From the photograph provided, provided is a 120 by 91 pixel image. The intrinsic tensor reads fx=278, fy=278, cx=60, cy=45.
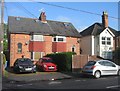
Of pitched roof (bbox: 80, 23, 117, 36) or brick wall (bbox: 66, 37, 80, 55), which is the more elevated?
pitched roof (bbox: 80, 23, 117, 36)

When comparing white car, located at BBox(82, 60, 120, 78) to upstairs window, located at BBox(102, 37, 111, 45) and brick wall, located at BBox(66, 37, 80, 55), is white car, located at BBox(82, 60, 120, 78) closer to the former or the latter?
brick wall, located at BBox(66, 37, 80, 55)

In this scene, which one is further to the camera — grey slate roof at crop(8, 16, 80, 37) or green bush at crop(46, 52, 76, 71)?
grey slate roof at crop(8, 16, 80, 37)

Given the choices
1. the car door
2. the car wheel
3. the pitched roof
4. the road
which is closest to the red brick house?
the pitched roof

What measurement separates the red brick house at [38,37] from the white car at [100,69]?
716 inches

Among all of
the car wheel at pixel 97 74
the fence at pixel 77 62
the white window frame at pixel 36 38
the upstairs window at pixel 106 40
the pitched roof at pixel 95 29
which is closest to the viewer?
the car wheel at pixel 97 74

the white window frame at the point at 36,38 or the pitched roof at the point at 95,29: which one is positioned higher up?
the pitched roof at the point at 95,29

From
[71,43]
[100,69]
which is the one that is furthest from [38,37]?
[100,69]

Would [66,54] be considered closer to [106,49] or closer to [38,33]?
[38,33]

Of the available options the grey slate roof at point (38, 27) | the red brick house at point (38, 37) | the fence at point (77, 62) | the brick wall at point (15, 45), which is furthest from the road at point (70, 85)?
the grey slate roof at point (38, 27)

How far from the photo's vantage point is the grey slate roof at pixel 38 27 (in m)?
41.4

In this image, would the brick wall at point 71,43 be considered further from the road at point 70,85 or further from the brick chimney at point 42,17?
the road at point 70,85

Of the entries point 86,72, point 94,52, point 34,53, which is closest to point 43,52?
point 34,53

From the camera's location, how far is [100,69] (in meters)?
23.6

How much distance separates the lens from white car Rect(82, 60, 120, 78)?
23.4 meters
